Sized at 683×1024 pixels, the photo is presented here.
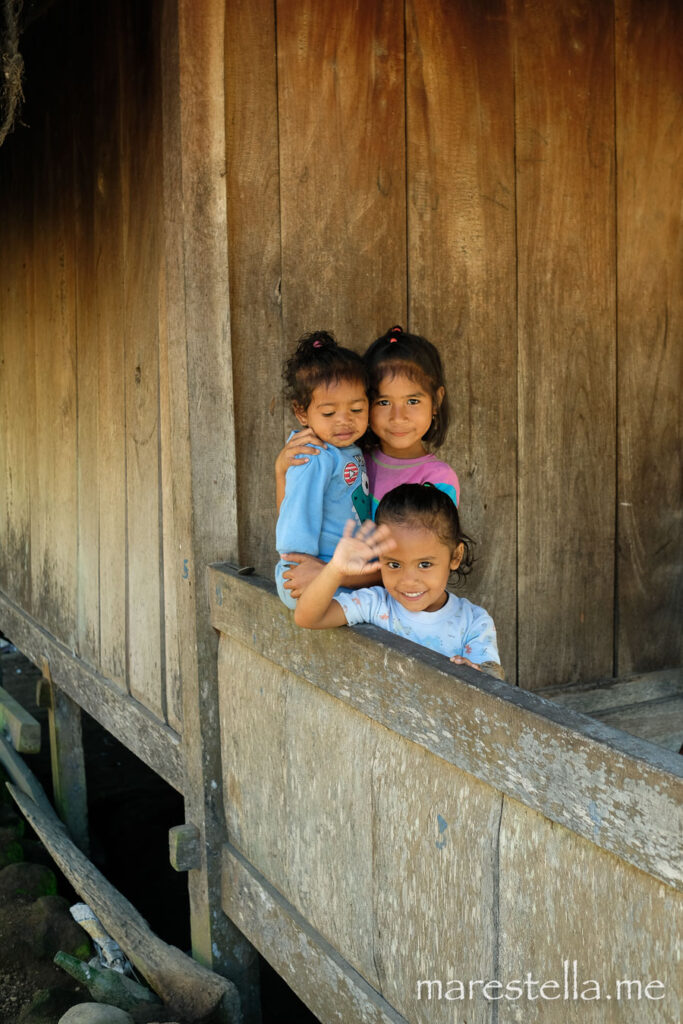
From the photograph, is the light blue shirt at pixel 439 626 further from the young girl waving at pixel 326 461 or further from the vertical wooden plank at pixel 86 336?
the vertical wooden plank at pixel 86 336

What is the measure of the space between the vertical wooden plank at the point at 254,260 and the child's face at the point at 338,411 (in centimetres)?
42

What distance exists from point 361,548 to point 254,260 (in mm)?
1109

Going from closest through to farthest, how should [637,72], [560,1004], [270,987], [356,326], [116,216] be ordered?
[560,1004] → [356,326] → [637,72] → [116,216] → [270,987]

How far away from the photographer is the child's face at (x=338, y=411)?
2.24m

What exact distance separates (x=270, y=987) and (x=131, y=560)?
64.7 inches

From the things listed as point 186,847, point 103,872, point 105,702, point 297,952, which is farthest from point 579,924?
point 103,872

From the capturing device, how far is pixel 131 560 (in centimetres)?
340

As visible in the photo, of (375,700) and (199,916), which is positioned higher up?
(375,700)

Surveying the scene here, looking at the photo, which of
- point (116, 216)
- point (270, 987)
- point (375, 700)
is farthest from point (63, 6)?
point (270, 987)

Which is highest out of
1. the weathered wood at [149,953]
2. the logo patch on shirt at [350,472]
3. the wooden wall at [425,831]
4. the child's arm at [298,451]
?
the child's arm at [298,451]

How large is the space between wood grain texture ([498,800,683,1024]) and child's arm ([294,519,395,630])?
0.54 meters

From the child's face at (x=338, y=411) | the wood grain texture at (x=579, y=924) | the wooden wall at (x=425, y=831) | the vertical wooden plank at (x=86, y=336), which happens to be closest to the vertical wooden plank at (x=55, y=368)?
the vertical wooden plank at (x=86, y=336)

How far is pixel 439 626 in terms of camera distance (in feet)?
6.95

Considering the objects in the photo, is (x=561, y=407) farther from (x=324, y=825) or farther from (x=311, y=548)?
(x=324, y=825)
